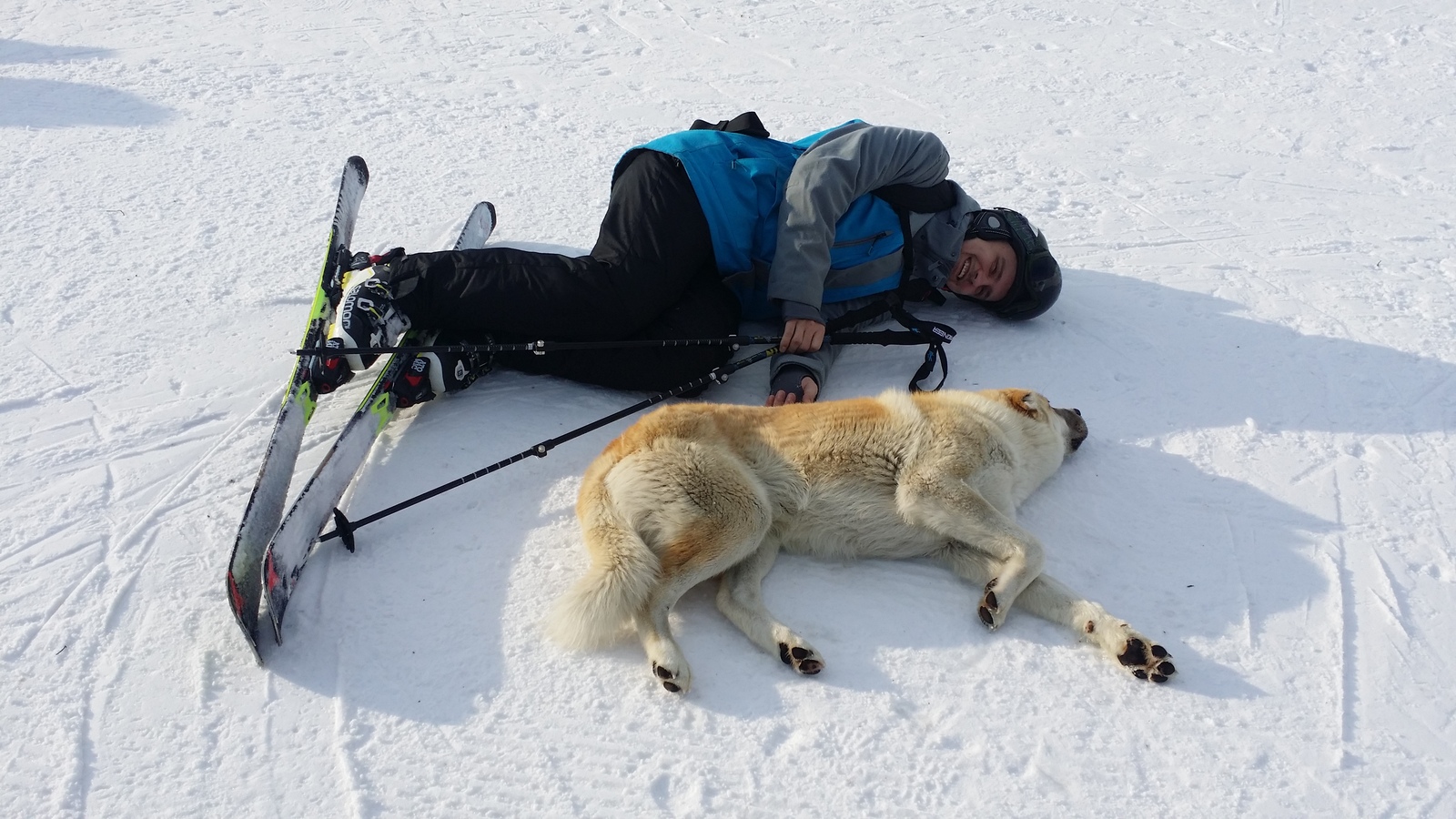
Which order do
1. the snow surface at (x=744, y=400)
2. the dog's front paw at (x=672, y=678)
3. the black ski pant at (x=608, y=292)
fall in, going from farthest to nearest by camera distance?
1. the black ski pant at (x=608, y=292)
2. the dog's front paw at (x=672, y=678)
3. the snow surface at (x=744, y=400)

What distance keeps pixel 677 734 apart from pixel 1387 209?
5.26 m

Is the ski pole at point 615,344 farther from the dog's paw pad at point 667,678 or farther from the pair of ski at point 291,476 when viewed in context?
the dog's paw pad at point 667,678

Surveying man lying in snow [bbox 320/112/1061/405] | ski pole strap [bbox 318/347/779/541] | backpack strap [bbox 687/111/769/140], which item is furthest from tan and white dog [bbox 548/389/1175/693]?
backpack strap [bbox 687/111/769/140]

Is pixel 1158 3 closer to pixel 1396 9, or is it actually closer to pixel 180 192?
pixel 1396 9

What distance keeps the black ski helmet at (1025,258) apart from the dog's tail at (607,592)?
2407mm

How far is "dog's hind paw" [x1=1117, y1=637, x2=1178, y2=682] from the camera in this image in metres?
2.90

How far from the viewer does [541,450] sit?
3689 mm

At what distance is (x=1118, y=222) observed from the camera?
5.59m

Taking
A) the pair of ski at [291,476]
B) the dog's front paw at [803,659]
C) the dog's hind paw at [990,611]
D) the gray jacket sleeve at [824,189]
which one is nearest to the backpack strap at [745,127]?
the gray jacket sleeve at [824,189]

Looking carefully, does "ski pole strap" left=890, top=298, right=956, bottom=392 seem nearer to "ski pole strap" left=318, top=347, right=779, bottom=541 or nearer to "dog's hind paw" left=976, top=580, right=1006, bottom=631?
"ski pole strap" left=318, top=347, right=779, bottom=541

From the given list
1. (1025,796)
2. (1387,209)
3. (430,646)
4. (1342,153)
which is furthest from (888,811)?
(1342,153)

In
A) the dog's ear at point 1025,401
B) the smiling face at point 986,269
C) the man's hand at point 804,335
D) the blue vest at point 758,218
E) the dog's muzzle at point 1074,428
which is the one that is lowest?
the dog's muzzle at point 1074,428

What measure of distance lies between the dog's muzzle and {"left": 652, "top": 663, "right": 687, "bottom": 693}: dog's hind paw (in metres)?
1.93

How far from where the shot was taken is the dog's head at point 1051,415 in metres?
3.82
